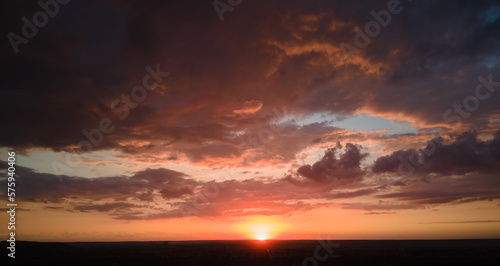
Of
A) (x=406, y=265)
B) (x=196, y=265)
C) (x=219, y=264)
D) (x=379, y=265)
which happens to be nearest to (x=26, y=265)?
(x=196, y=265)

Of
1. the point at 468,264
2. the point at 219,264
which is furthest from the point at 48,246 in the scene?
the point at 468,264

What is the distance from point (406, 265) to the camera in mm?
60562

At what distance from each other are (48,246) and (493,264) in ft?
364

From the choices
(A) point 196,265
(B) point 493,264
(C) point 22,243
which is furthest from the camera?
(C) point 22,243

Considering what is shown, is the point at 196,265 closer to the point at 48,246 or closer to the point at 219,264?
the point at 219,264

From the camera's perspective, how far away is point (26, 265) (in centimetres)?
5938

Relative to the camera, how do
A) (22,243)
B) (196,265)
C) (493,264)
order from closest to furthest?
1. (493,264)
2. (196,265)
3. (22,243)

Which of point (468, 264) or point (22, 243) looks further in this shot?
point (22, 243)

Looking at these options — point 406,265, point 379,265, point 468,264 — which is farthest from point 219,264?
point 468,264

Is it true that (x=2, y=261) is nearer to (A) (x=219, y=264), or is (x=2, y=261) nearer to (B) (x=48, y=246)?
(B) (x=48, y=246)

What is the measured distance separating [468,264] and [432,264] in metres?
6.05

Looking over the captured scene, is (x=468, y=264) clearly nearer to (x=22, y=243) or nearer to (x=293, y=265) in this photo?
(x=293, y=265)

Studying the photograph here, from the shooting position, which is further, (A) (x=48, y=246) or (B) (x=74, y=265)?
(A) (x=48, y=246)

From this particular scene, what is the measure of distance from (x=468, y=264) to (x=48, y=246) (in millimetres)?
107280
